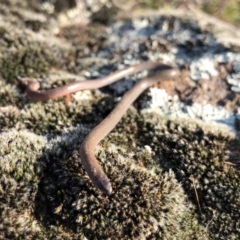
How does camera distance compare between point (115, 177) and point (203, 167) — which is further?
point (203, 167)

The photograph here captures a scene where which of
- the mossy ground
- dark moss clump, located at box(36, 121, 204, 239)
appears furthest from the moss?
dark moss clump, located at box(36, 121, 204, 239)

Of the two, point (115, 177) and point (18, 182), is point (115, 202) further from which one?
point (18, 182)

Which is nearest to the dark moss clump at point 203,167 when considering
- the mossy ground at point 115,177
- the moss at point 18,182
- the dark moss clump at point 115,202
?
the mossy ground at point 115,177

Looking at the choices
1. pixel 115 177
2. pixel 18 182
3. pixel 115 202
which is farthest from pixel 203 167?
pixel 18 182

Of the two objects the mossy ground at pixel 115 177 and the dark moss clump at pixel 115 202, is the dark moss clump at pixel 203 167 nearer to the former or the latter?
the mossy ground at pixel 115 177

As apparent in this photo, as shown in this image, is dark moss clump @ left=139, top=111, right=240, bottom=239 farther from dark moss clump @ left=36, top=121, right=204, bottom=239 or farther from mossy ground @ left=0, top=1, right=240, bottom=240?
dark moss clump @ left=36, top=121, right=204, bottom=239

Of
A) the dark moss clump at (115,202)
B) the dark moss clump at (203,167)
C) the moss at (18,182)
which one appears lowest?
the dark moss clump at (203,167)

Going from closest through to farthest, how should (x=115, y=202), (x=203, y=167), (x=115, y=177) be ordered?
(x=115, y=202)
(x=115, y=177)
(x=203, y=167)

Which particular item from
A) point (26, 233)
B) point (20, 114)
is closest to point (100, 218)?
point (26, 233)

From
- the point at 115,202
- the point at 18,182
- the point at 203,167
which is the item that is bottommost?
the point at 203,167
